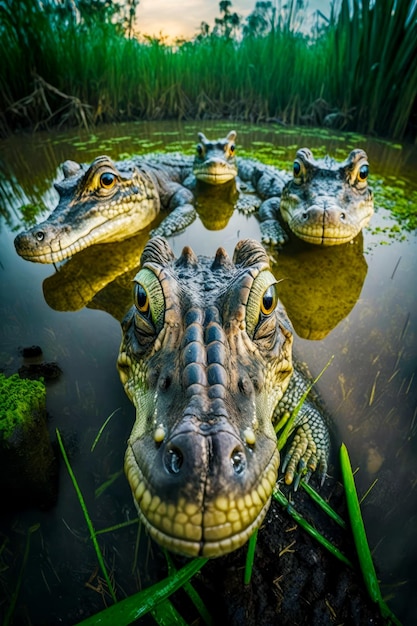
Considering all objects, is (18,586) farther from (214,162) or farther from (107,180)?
(214,162)

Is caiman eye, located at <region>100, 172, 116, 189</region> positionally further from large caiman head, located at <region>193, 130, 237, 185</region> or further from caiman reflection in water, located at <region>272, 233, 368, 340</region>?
caiman reflection in water, located at <region>272, 233, 368, 340</region>

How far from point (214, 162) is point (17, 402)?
20.4 feet

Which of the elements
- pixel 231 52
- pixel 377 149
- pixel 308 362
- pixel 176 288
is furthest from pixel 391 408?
pixel 231 52


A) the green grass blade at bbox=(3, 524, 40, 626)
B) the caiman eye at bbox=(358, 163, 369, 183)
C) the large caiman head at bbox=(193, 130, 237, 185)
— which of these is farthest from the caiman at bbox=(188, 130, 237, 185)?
the green grass blade at bbox=(3, 524, 40, 626)


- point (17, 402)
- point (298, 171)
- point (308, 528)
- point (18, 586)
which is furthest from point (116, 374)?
point (298, 171)

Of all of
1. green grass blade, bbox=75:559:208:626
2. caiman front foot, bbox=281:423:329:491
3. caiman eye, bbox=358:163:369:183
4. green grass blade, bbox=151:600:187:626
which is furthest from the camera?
caiman eye, bbox=358:163:369:183

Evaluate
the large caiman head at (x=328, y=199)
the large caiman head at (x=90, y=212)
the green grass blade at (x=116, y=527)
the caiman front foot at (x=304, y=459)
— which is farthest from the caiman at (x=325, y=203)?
the green grass blade at (x=116, y=527)

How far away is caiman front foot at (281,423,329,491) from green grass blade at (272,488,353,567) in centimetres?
17

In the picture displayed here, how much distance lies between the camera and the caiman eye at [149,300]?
201cm

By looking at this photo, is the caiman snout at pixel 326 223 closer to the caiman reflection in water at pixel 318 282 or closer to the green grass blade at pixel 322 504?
the caiman reflection in water at pixel 318 282

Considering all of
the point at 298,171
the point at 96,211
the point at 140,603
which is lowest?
the point at 140,603

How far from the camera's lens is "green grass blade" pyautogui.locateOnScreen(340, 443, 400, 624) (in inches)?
63.6

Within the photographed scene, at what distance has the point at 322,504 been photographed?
78.8 inches

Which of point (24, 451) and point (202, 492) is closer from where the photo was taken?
point (202, 492)
